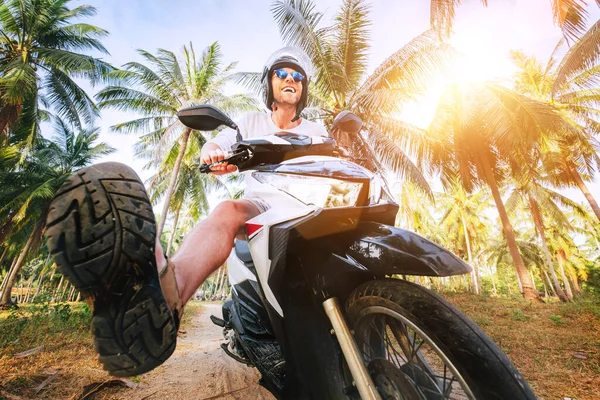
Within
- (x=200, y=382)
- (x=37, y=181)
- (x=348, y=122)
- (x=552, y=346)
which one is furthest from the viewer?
(x=37, y=181)

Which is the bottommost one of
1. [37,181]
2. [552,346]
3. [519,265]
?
[552,346]

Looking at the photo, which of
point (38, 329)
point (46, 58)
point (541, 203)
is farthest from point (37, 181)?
point (541, 203)

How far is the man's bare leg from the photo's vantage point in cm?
103

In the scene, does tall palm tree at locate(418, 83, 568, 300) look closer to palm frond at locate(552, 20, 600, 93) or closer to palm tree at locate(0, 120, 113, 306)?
palm frond at locate(552, 20, 600, 93)

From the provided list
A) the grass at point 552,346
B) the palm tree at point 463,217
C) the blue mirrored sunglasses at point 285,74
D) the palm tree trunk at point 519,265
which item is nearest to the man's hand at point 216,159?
the blue mirrored sunglasses at point 285,74

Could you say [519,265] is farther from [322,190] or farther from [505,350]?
[322,190]

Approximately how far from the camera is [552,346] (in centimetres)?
451

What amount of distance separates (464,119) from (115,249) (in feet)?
45.3

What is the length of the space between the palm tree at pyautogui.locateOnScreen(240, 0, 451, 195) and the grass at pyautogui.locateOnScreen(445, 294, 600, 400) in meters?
4.89

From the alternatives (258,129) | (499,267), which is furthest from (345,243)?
(499,267)

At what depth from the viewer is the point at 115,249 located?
29.9 inches

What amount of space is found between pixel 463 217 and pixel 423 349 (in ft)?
90.8

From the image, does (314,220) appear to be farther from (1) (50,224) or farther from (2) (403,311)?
(1) (50,224)

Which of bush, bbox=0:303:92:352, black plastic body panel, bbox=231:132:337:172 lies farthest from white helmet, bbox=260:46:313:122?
bush, bbox=0:303:92:352
